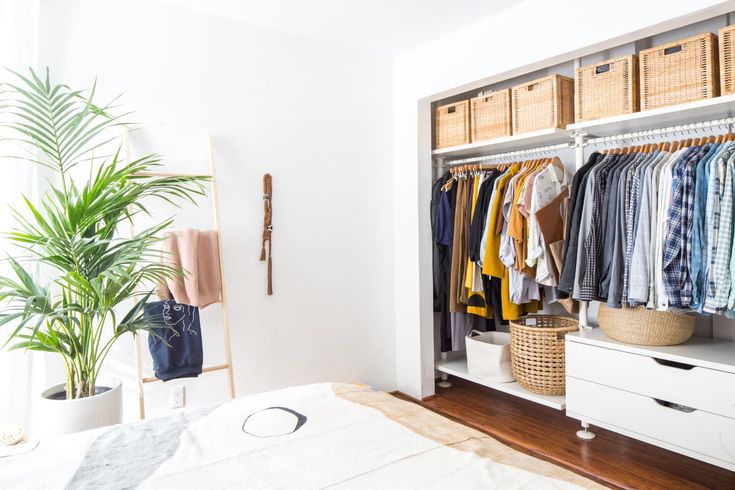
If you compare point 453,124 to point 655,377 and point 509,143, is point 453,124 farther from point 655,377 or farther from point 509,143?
point 655,377

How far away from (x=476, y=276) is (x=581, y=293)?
779mm

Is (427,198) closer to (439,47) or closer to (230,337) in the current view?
(439,47)

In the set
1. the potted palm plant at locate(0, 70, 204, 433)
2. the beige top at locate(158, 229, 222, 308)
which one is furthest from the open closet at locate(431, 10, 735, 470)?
the potted palm plant at locate(0, 70, 204, 433)

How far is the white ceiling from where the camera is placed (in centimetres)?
265

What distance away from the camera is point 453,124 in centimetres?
333

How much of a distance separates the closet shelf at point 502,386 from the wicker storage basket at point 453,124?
1.58 m

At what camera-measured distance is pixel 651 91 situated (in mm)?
2312

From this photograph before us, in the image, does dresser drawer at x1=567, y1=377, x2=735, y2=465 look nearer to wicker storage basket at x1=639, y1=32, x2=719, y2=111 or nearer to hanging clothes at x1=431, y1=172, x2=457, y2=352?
hanging clothes at x1=431, y1=172, x2=457, y2=352

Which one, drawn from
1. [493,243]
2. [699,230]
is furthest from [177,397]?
[699,230]

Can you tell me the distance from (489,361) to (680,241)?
4.66 ft

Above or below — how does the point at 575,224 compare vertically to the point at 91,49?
below

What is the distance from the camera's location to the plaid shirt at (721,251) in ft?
6.36

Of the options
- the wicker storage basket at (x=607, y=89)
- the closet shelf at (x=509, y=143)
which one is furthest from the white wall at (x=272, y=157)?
the wicker storage basket at (x=607, y=89)

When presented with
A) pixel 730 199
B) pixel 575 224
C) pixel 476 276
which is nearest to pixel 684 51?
pixel 730 199
